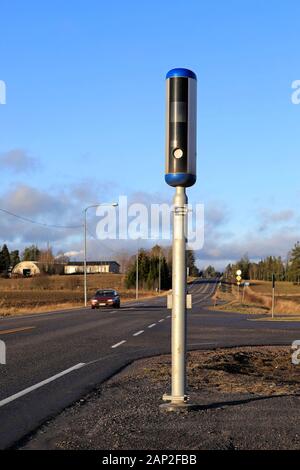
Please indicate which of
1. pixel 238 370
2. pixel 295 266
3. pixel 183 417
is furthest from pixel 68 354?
pixel 295 266

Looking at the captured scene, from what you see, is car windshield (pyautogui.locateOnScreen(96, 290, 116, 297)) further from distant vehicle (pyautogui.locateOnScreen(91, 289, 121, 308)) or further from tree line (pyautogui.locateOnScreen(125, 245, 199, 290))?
tree line (pyautogui.locateOnScreen(125, 245, 199, 290))

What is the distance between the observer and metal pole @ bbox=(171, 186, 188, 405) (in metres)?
8.40

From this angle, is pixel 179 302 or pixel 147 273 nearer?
pixel 179 302

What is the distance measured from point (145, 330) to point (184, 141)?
656 inches

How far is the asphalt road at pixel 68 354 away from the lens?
8.89m

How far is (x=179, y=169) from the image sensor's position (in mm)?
8383

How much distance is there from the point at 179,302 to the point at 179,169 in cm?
168

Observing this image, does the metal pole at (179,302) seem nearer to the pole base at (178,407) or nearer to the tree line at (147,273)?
the pole base at (178,407)

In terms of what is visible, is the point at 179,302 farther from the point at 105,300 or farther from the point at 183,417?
the point at 105,300

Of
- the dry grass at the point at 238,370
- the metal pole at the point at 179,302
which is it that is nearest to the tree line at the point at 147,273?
the dry grass at the point at 238,370

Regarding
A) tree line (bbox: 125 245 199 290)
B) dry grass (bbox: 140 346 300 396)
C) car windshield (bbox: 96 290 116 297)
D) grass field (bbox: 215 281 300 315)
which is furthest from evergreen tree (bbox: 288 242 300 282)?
dry grass (bbox: 140 346 300 396)

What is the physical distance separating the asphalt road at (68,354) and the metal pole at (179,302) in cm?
164
